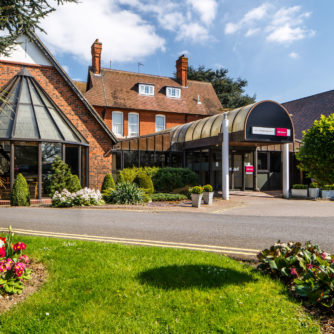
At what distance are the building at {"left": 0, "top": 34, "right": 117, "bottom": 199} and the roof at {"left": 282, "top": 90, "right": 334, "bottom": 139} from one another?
2130 cm

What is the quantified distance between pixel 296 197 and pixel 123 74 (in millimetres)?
21829

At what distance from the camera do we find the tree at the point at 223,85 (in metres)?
46.3

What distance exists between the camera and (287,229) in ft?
27.8

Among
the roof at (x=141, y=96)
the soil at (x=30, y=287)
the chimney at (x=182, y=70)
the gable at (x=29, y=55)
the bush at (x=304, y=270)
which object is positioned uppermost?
the chimney at (x=182, y=70)

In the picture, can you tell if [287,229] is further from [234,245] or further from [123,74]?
[123,74]

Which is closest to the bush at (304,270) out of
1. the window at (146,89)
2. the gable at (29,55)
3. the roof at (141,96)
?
the gable at (29,55)

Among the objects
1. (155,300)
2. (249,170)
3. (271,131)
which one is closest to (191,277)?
(155,300)

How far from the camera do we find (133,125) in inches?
1221

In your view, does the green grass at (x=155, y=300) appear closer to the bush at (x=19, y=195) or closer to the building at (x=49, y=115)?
the bush at (x=19, y=195)

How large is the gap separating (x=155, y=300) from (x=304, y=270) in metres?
2.03

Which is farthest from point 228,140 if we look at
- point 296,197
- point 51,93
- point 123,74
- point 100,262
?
point 123,74

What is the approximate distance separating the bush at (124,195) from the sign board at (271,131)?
747cm

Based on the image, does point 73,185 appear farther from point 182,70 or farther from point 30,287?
point 182,70

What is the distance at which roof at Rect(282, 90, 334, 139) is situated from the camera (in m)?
30.8
